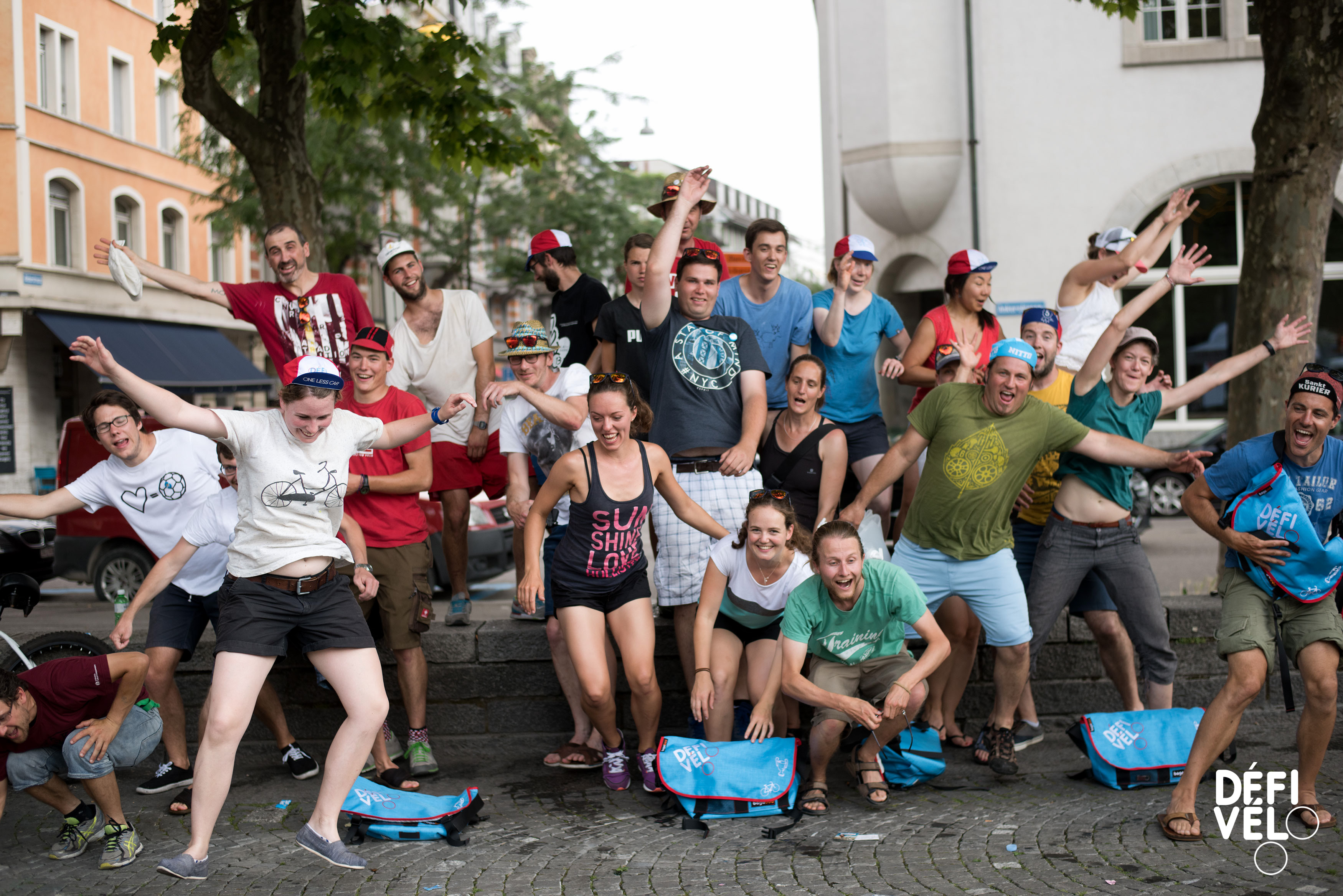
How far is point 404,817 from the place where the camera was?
5.27m

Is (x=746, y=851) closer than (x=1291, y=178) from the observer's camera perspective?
Yes

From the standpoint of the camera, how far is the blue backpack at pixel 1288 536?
5008 millimetres

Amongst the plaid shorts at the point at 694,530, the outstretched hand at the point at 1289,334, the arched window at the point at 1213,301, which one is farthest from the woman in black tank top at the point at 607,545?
the arched window at the point at 1213,301

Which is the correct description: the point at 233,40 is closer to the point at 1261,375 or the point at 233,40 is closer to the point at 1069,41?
the point at 1261,375

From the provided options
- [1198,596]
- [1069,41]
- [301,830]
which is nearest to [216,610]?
[301,830]

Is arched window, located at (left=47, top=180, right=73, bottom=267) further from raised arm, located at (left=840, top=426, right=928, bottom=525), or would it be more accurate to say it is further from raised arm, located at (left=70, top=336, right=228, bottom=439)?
raised arm, located at (left=840, top=426, right=928, bottom=525)

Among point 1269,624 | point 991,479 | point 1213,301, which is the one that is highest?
point 1213,301

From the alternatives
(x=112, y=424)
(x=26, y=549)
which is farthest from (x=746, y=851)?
(x=26, y=549)

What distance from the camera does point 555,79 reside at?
1122 inches

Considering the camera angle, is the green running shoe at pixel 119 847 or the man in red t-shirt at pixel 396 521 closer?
the green running shoe at pixel 119 847

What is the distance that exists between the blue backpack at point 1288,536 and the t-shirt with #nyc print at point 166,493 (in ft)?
15.5

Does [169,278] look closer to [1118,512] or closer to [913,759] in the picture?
[913,759]

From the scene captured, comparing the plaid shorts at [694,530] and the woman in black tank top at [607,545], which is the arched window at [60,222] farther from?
the woman in black tank top at [607,545]

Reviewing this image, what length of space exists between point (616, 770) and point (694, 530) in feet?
4.13
